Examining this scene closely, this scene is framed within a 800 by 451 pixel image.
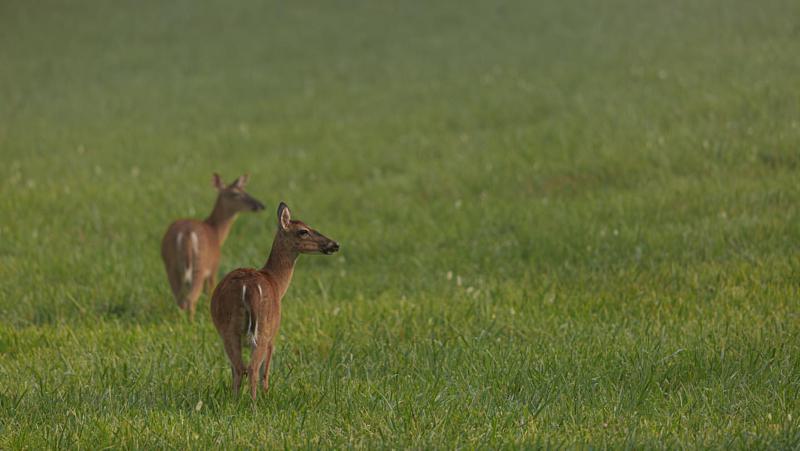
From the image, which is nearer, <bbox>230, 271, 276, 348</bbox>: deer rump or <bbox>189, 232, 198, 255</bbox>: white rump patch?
<bbox>230, 271, 276, 348</bbox>: deer rump

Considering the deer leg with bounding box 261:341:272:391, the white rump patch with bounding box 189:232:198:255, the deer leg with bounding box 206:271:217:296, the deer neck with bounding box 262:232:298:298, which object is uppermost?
the deer neck with bounding box 262:232:298:298

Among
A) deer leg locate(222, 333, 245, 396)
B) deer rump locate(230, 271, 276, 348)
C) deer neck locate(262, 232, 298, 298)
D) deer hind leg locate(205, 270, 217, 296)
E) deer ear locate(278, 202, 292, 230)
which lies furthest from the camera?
deer hind leg locate(205, 270, 217, 296)

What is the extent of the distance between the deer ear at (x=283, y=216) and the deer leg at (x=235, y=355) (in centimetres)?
76

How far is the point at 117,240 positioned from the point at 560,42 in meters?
16.5

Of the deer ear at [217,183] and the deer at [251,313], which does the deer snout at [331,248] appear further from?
the deer ear at [217,183]

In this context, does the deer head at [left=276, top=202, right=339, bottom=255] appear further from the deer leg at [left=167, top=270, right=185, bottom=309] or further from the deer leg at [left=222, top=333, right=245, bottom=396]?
the deer leg at [left=167, top=270, right=185, bottom=309]

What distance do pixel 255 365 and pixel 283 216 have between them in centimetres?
93

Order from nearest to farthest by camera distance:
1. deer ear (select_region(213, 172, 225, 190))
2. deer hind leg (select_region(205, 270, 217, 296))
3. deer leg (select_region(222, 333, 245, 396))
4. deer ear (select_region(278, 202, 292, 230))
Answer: deer leg (select_region(222, 333, 245, 396))
deer ear (select_region(278, 202, 292, 230))
deer hind leg (select_region(205, 270, 217, 296))
deer ear (select_region(213, 172, 225, 190))

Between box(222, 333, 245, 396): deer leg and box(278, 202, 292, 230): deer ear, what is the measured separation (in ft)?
2.48

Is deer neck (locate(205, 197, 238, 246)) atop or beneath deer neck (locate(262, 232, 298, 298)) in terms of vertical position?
beneath

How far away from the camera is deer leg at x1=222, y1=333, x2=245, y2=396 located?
5.86 m

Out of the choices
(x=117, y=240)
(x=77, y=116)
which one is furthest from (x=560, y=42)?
(x=117, y=240)

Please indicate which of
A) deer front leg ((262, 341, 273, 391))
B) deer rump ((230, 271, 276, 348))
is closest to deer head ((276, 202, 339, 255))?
deer rump ((230, 271, 276, 348))

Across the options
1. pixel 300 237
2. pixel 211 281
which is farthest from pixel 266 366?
pixel 211 281
